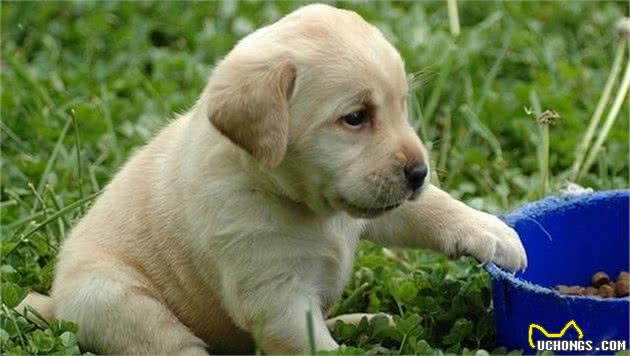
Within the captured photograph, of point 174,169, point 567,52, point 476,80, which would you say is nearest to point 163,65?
point 476,80

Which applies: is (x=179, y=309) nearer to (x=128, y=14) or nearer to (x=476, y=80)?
(x=476, y=80)

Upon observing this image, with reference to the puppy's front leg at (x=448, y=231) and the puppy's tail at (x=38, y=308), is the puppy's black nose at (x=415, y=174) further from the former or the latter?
the puppy's tail at (x=38, y=308)

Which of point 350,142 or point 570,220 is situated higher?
point 350,142

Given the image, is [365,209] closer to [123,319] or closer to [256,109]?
[256,109]

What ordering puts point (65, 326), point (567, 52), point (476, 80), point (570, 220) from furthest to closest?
point (567, 52) < point (476, 80) < point (570, 220) < point (65, 326)

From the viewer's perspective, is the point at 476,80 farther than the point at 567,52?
No

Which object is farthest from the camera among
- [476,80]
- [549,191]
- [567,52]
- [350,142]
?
[567,52]

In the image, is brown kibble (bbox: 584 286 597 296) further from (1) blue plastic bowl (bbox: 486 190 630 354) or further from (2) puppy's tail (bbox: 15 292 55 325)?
(2) puppy's tail (bbox: 15 292 55 325)

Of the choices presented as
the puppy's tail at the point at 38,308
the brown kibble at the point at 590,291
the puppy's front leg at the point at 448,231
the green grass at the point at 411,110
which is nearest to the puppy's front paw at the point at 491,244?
the puppy's front leg at the point at 448,231

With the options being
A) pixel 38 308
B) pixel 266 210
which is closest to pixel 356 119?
pixel 266 210
